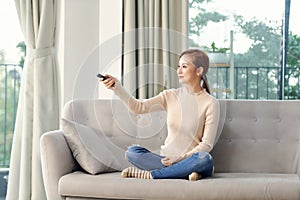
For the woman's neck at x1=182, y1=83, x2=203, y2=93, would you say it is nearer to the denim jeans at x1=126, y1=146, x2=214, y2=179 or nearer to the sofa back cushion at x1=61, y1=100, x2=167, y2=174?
the sofa back cushion at x1=61, y1=100, x2=167, y2=174

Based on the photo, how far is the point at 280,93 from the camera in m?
5.12

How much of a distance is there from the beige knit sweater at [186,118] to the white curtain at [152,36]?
38.9 inches

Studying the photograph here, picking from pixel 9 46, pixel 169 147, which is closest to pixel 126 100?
pixel 169 147

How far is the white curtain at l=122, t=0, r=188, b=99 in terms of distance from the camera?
4613 mm

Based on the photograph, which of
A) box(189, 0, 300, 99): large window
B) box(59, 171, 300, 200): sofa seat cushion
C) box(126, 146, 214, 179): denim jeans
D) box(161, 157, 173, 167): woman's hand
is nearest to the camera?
box(59, 171, 300, 200): sofa seat cushion

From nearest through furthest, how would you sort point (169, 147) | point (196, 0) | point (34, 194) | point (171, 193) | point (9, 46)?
point (171, 193)
point (169, 147)
point (34, 194)
point (9, 46)
point (196, 0)

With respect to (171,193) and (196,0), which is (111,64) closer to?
(196,0)

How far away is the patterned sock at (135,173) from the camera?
3229 millimetres

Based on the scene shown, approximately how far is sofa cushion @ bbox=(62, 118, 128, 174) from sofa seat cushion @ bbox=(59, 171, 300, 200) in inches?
6.5

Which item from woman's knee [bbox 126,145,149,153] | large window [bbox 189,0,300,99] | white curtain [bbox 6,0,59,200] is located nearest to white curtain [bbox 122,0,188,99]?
large window [bbox 189,0,300,99]

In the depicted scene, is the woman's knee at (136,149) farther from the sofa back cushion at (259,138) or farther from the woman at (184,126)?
the sofa back cushion at (259,138)

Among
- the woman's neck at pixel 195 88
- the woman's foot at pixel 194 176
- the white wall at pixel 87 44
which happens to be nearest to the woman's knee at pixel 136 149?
the woman's foot at pixel 194 176

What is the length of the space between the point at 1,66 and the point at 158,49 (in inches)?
49.4

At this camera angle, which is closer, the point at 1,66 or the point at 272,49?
the point at 1,66
